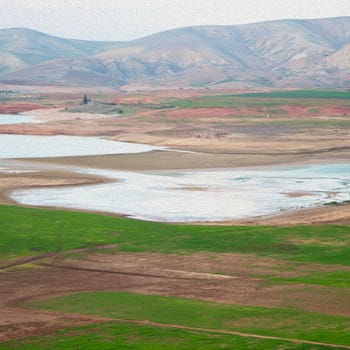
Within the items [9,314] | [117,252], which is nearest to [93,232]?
[117,252]

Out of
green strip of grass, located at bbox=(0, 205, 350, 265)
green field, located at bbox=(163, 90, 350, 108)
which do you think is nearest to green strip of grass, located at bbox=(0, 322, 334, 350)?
green strip of grass, located at bbox=(0, 205, 350, 265)

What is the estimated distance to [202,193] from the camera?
5053cm

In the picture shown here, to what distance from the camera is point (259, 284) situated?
2955 centimetres

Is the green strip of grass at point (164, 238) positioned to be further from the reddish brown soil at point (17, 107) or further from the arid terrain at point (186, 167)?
the reddish brown soil at point (17, 107)

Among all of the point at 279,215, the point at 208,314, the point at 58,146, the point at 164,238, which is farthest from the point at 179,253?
the point at 58,146

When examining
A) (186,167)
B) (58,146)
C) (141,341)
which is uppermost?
(141,341)

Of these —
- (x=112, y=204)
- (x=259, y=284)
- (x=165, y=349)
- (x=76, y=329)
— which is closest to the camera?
(x=165, y=349)

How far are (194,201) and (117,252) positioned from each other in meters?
13.7

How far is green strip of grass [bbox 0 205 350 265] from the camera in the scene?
114 feet

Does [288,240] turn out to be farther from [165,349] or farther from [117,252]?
[165,349]

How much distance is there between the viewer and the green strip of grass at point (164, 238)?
34.6 meters

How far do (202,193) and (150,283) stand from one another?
2100cm

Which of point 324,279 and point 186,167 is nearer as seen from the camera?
point 324,279

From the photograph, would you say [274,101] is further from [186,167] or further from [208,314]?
[208,314]
